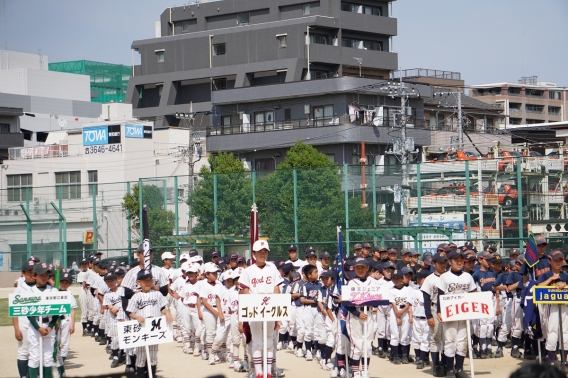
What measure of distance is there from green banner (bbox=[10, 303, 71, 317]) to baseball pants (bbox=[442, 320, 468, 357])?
592cm

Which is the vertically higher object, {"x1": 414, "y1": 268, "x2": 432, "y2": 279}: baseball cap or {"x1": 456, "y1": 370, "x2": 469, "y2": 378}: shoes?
{"x1": 414, "y1": 268, "x2": 432, "y2": 279}: baseball cap

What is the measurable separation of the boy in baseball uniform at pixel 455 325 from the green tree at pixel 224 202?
1848cm

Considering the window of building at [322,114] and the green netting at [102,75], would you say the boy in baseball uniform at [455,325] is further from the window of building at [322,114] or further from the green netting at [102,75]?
the green netting at [102,75]

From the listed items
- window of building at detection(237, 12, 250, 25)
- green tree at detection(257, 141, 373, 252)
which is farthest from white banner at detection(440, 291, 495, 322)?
window of building at detection(237, 12, 250, 25)

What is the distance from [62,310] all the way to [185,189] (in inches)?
872

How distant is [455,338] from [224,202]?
19.9 metres

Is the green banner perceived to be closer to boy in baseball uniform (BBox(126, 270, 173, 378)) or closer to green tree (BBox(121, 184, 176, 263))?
boy in baseball uniform (BBox(126, 270, 173, 378))

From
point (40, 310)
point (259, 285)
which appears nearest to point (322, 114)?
point (259, 285)

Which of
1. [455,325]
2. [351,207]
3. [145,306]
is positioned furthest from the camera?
[351,207]

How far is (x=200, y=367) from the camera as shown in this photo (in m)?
17.2

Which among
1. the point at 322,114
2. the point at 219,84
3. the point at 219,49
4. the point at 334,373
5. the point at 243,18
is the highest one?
the point at 243,18

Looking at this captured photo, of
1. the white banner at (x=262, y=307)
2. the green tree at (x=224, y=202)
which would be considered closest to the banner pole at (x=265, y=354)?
the white banner at (x=262, y=307)

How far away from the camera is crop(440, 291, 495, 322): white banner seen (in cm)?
1403

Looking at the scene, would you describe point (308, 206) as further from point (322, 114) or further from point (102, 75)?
point (102, 75)
